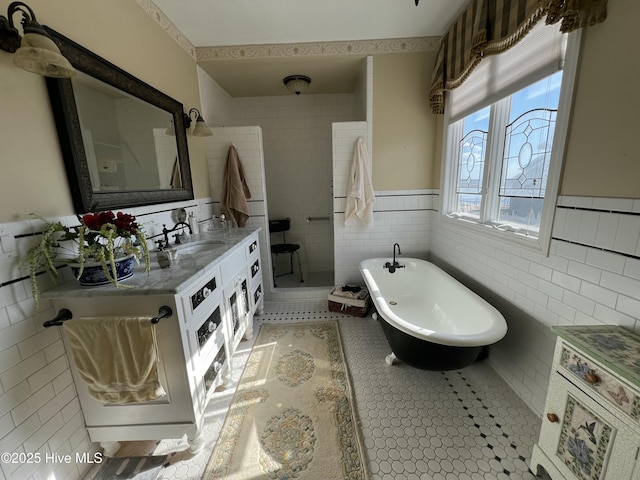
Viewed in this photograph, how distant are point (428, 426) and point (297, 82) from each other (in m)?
3.27

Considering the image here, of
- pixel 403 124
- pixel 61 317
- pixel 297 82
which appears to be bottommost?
pixel 61 317

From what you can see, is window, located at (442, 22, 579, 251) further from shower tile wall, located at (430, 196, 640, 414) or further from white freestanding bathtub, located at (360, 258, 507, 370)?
white freestanding bathtub, located at (360, 258, 507, 370)

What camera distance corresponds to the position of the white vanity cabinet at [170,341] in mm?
1145

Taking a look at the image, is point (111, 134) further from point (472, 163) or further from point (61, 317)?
point (472, 163)

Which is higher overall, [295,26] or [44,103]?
[295,26]

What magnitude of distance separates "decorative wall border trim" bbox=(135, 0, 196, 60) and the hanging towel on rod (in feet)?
5.96

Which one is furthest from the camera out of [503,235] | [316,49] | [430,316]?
[316,49]

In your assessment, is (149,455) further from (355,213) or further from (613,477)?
(355,213)

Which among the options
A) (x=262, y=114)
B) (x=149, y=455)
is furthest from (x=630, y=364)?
(x=262, y=114)

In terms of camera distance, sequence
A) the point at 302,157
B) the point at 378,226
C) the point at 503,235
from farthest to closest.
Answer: the point at 302,157 < the point at 378,226 < the point at 503,235

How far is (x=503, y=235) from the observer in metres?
1.76

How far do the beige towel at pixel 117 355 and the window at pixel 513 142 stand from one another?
209 centimetres

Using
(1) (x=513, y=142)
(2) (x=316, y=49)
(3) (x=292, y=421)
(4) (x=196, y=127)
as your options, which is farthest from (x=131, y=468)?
(2) (x=316, y=49)

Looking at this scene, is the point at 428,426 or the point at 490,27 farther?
the point at 490,27
